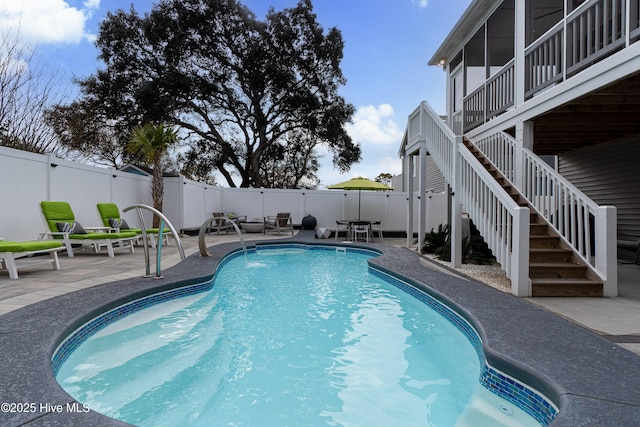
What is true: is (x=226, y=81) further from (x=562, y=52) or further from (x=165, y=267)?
(x=562, y=52)

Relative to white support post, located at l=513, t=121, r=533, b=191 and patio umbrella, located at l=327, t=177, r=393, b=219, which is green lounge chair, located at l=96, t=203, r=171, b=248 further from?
white support post, located at l=513, t=121, r=533, b=191

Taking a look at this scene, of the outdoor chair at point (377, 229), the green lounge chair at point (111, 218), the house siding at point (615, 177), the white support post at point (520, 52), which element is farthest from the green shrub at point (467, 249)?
the green lounge chair at point (111, 218)

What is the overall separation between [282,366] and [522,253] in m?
3.08

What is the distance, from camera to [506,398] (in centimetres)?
230

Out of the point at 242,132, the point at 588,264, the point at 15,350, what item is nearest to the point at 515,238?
the point at 588,264

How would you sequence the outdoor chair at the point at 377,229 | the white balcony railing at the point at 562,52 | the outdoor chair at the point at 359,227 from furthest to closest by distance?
the outdoor chair at the point at 377,229
the outdoor chair at the point at 359,227
the white balcony railing at the point at 562,52

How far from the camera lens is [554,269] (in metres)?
4.83

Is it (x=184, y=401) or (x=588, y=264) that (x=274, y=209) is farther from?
(x=184, y=401)

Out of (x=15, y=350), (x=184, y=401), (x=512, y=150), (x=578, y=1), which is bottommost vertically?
(x=184, y=401)

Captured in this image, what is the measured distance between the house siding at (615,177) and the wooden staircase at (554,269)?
383cm

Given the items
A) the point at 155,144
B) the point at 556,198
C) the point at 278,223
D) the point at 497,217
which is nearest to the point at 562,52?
the point at 556,198

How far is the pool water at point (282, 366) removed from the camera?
2.33m

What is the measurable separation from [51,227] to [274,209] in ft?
28.9

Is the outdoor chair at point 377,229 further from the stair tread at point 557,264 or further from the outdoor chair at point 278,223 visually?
the stair tread at point 557,264
